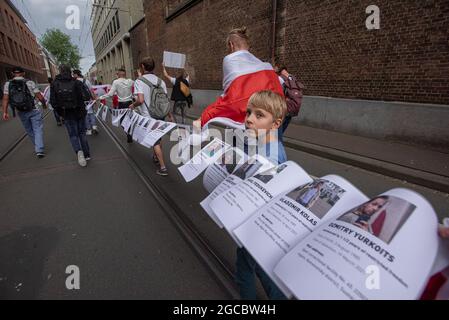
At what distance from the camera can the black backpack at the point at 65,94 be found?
5.11 meters

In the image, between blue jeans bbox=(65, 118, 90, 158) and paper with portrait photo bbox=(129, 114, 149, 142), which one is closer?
paper with portrait photo bbox=(129, 114, 149, 142)

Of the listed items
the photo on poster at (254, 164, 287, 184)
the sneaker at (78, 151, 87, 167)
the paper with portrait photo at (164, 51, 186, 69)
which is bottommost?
the sneaker at (78, 151, 87, 167)

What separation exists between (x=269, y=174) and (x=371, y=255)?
0.65 metres

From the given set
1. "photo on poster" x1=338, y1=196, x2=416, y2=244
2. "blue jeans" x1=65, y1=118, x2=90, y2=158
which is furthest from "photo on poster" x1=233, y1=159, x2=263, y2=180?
A: "blue jeans" x1=65, y1=118, x2=90, y2=158

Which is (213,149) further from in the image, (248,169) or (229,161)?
(248,169)

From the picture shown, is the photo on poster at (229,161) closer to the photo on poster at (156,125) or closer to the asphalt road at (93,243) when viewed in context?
the asphalt road at (93,243)

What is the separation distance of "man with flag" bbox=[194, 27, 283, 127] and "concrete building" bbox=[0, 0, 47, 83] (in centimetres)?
2938

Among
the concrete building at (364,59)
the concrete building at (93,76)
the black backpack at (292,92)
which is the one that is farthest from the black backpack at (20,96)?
the concrete building at (93,76)

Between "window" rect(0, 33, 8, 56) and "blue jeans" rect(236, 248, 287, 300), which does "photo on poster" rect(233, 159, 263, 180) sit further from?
"window" rect(0, 33, 8, 56)

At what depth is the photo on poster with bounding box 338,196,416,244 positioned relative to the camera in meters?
0.91

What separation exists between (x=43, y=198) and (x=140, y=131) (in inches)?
69.2

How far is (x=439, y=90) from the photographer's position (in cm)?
580

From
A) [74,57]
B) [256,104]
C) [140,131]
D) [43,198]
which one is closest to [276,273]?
[256,104]
